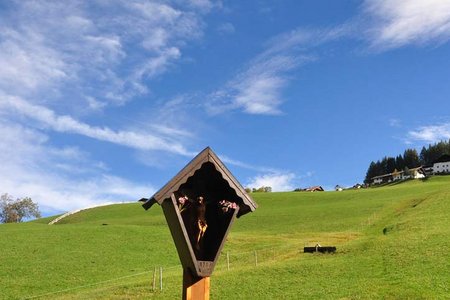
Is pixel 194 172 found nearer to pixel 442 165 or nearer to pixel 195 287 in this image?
pixel 195 287

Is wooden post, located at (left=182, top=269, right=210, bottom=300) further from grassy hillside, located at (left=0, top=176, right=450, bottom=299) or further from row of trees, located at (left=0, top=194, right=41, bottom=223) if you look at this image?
row of trees, located at (left=0, top=194, right=41, bottom=223)

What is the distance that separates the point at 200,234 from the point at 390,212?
63099mm

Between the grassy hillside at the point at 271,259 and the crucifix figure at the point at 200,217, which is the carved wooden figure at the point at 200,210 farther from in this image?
the grassy hillside at the point at 271,259

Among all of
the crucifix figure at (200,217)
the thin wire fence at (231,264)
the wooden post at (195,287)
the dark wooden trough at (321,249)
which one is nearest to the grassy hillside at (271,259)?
the thin wire fence at (231,264)

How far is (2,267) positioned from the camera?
42.7 m

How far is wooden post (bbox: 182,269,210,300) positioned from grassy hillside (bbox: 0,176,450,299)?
1653 centimetres

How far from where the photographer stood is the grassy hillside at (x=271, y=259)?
27188mm

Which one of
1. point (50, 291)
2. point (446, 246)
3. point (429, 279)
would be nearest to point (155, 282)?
point (50, 291)

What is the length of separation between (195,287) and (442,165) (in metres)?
194

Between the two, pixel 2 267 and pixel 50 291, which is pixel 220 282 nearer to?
pixel 50 291

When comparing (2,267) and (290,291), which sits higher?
(2,267)

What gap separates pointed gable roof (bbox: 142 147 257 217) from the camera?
29.6 feet

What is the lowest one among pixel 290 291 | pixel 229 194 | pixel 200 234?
pixel 290 291

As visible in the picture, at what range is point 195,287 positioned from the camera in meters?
9.21
